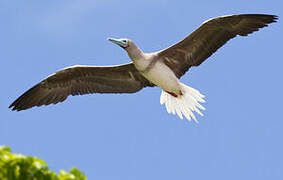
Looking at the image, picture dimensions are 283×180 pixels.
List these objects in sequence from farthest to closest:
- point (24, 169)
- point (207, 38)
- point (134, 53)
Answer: point (207, 38)
point (134, 53)
point (24, 169)

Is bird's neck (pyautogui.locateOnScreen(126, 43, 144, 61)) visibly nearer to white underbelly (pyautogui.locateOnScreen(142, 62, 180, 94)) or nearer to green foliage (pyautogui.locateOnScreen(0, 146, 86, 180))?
white underbelly (pyautogui.locateOnScreen(142, 62, 180, 94))

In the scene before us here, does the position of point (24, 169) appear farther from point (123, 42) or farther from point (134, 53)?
point (123, 42)

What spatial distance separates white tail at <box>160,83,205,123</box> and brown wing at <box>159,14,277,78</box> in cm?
42

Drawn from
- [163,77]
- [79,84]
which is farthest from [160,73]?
[79,84]

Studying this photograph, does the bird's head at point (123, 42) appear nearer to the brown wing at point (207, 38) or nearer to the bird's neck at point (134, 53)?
the bird's neck at point (134, 53)

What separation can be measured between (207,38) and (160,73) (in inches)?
47.2

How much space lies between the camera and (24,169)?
3.88 metres

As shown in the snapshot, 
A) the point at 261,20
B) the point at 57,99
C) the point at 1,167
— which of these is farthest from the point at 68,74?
the point at 1,167

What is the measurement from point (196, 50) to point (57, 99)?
330 centimetres

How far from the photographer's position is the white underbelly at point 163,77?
34.6 ft

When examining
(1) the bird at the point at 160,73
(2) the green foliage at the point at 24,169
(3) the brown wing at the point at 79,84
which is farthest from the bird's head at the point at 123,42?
(2) the green foliage at the point at 24,169

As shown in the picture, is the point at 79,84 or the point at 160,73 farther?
the point at 79,84

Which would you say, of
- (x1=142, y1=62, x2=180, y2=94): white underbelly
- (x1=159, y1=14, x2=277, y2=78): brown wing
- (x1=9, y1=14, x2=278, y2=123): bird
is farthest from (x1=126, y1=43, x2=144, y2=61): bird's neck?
(x1=159, y1=14, x2=277, y2=78): brown wing

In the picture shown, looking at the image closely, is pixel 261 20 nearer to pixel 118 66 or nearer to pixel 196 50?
pixel 196 50
